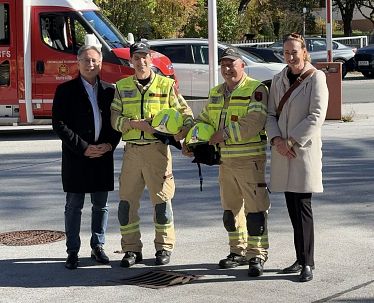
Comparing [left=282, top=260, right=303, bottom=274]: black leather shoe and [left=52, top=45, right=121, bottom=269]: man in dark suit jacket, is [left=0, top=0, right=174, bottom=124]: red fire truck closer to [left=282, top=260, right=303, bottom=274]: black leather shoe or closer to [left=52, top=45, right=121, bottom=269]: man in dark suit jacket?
[left=52, top=45, right=121, bottom=269]: man in dark suit jacket

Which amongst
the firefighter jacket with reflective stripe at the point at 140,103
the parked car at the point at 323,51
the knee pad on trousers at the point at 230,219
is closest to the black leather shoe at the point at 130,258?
the knee pad on trousers at the point at 230,219

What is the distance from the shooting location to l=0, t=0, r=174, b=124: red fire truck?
16547 mm

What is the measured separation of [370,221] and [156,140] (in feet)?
8.85

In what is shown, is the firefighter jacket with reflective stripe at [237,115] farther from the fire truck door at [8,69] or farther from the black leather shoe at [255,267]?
the fire truck door at [8,69]

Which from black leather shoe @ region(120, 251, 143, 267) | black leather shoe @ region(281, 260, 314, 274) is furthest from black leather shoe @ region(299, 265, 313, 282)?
black leather shoe @ region(120, 251, 143, 267)

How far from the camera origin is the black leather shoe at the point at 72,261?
759 cm

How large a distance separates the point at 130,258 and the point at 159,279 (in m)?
0.53

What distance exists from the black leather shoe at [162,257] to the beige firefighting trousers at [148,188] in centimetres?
4

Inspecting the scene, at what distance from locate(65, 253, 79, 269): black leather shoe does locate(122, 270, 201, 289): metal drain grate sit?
1.97 ft

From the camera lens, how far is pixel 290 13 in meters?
49.7

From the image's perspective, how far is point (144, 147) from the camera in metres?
7.57

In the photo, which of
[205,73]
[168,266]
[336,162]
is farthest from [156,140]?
[205,73]

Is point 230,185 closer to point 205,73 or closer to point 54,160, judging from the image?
point 54,160

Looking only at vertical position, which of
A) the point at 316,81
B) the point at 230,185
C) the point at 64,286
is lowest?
the point at 64,286
